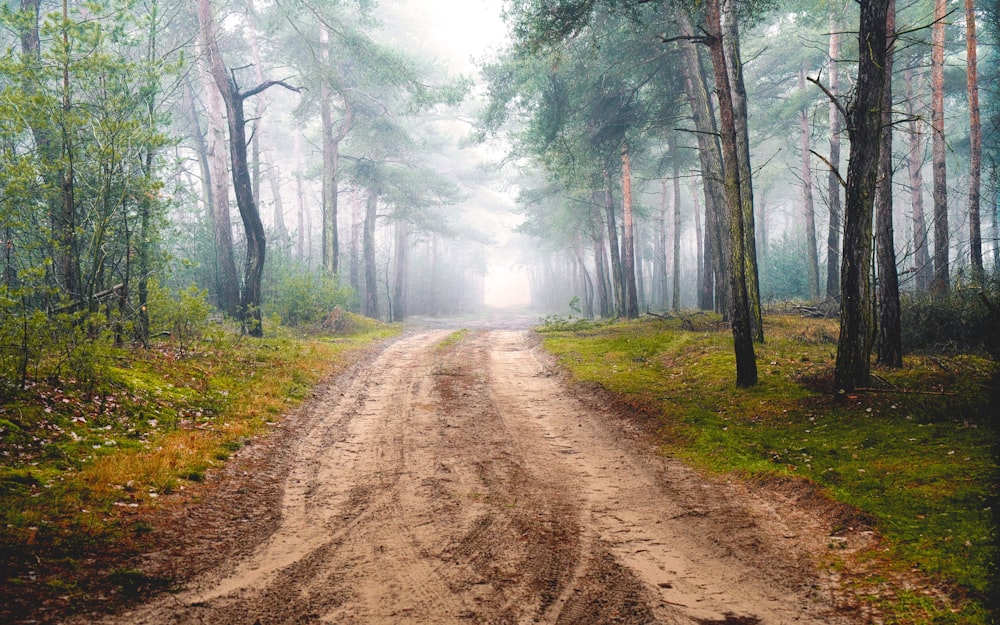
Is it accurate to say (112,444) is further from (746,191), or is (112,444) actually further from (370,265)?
(370,265)

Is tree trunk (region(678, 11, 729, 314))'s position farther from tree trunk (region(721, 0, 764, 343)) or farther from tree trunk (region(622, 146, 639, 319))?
tree trunk (region(622, 146, 639, 319))

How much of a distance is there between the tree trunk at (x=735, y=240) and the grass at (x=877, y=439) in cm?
46

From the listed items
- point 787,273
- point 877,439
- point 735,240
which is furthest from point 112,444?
point 787,273

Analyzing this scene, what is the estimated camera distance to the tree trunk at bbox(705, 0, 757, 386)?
7840 millimetres

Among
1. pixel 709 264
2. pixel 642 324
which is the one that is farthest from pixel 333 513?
pixel 709 264

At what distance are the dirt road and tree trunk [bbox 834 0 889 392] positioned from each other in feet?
9.82

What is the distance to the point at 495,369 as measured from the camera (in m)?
11.5

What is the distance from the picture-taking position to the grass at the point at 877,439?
337 centimetres

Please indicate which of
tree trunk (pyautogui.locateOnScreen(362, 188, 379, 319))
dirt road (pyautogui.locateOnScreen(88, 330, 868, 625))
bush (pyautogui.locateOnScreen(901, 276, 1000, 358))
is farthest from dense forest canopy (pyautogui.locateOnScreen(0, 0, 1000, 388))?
dirt road (pyautogui.locateOnScreen(88, 330, 868, 625))

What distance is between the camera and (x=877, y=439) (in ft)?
17.7

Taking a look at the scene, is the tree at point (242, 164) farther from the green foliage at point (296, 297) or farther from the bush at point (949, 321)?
the bush at point (949, 321)

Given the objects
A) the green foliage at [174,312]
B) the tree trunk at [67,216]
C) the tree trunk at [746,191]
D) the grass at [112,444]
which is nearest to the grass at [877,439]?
the tree trunk at [746,191]

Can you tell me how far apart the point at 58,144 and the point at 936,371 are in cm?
1449

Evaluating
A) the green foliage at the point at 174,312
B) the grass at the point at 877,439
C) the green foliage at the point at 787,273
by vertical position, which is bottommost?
the grass at the point at 877,439
